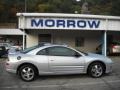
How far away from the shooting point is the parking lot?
37.8ft

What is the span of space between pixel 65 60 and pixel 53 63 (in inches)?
20.8

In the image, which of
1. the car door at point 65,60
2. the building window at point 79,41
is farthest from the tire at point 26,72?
the building window at point 79,41

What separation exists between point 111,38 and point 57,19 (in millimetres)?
9049

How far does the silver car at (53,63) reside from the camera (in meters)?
12.8

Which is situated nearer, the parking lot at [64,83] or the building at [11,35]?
the parking lot at [64,83]

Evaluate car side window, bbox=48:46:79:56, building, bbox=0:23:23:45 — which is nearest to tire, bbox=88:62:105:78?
car side window, bbox=48:46:79:56

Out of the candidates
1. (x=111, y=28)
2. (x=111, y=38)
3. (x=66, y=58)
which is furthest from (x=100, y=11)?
(x=66, y=58)

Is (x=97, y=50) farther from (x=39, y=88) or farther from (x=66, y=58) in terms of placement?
(x=39, y=88)

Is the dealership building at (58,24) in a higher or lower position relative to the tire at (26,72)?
higher

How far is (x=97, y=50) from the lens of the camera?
95.3 ft

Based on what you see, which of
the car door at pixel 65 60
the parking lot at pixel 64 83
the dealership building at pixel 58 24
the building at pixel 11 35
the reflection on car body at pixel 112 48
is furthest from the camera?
the building at pixel 11 35

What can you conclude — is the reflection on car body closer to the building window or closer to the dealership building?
the building window

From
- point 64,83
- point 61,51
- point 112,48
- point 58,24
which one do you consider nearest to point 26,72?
point 64,83

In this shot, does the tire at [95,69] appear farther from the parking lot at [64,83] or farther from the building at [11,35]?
the building at [11,35]
